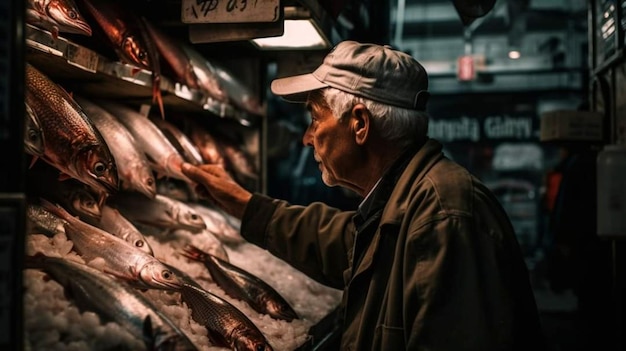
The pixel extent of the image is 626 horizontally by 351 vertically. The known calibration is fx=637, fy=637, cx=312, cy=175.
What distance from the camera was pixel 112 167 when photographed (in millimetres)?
2314

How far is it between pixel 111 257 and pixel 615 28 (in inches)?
162

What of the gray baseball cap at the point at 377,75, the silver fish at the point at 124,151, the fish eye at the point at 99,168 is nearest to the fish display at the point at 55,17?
the fish eye at the point at 99,168

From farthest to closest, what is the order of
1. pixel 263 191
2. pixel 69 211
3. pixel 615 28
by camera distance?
pixel 615 28 < pixel 263 191 < pixel 69 211

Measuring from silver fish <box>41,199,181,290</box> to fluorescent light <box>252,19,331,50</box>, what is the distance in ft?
4.46

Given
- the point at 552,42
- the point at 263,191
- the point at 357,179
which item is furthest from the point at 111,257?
the point at 552,42

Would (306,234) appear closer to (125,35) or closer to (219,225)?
(219,225)

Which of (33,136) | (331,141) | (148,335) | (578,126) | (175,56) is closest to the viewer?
(148,335)

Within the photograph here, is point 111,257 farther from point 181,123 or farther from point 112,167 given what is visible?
point 181,123

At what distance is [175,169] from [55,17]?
111 cm

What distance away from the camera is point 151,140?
9.78ft

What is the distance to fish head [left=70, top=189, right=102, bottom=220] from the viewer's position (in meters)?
2.48

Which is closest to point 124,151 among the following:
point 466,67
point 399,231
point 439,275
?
point 399,231

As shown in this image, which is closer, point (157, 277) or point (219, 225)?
point (157, 277)

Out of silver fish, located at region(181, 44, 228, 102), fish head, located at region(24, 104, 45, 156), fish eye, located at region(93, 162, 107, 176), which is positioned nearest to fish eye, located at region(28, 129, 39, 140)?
fish head, located at region(24, 104, 45, 156)
